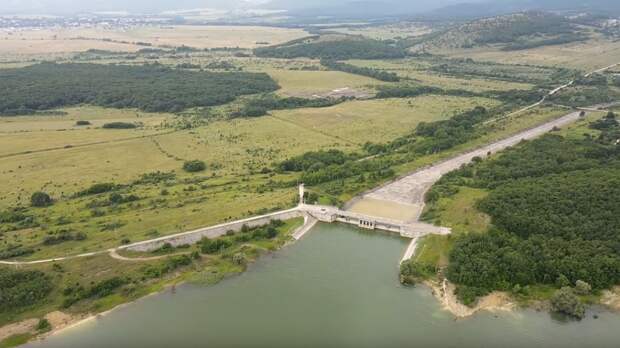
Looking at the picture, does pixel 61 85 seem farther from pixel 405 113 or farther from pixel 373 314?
pixel 373 314

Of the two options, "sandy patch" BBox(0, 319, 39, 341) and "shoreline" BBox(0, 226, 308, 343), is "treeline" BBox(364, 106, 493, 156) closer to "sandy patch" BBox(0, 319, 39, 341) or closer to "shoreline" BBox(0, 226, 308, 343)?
"shoreline" BBox(0, 226, 308, 343)

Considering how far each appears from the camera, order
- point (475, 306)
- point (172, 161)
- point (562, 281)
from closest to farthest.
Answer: point (475, 306) < point (562, 281) < point (172, 161)

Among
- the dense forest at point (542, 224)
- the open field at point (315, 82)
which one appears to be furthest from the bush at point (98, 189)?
the open field at point (315, 82)

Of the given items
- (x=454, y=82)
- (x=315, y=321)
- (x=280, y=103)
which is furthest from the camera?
(x=454, y=82)

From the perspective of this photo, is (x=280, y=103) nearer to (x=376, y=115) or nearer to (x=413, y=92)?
(x=376, y=115)

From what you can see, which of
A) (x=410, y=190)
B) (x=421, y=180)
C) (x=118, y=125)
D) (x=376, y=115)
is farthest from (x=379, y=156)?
(x=118, y=125)
